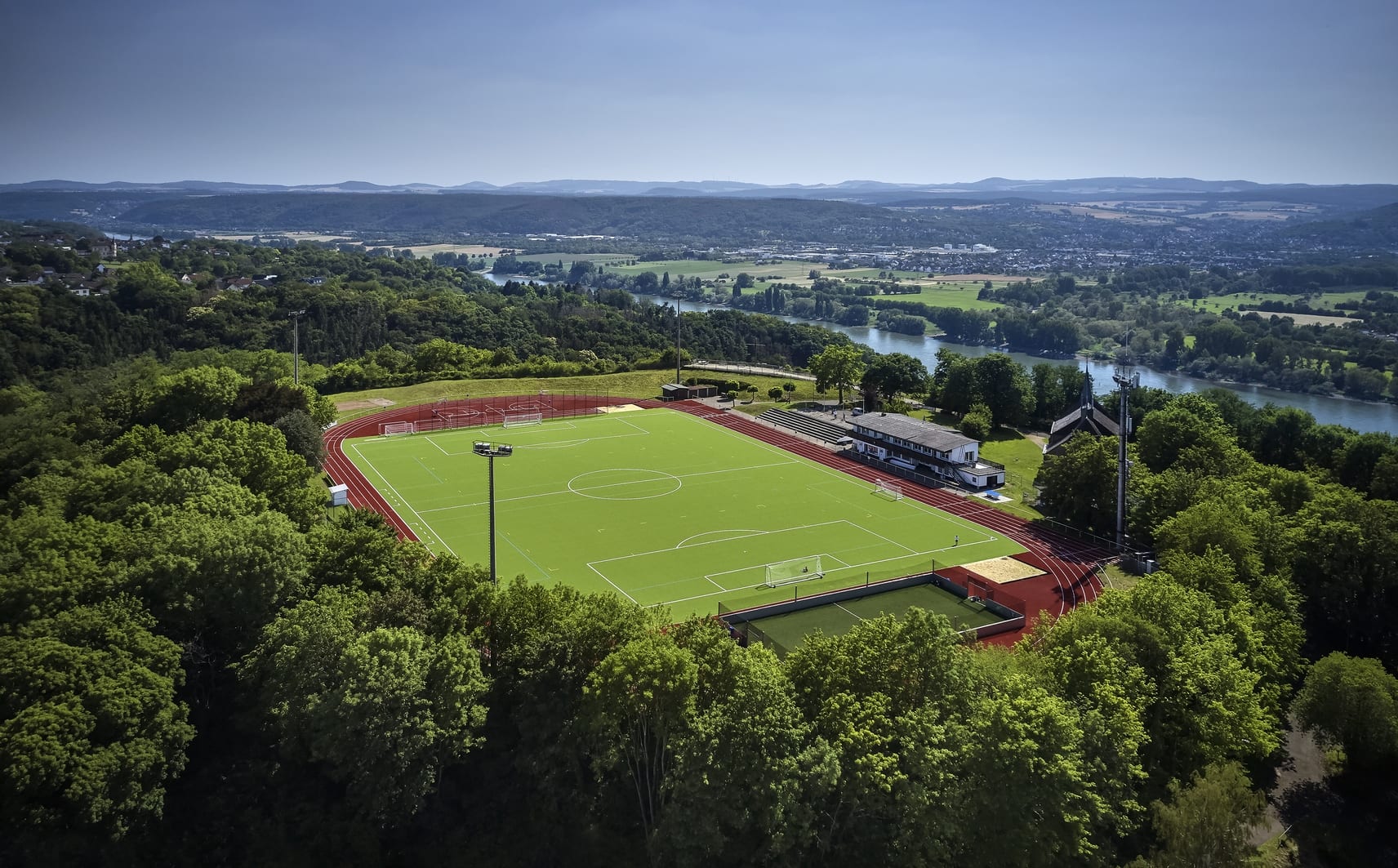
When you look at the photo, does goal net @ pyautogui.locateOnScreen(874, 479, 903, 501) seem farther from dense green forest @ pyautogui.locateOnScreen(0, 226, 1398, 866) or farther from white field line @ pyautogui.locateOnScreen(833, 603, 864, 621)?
dense green forest @ pyautogui.locateOnScreen(0, 226, 1398, 866)

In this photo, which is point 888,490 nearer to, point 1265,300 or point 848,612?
point 848,612

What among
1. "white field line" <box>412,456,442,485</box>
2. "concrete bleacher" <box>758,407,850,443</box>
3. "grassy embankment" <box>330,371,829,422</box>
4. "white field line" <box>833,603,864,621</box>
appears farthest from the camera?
"grassy embankment" <box>330,371,829,422</box>

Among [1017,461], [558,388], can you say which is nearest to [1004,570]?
[1017,461]

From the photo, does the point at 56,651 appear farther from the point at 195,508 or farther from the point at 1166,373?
the point at 1166,373

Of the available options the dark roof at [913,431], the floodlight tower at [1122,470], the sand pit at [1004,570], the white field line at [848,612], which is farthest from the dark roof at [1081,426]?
the white field line at [848,612]

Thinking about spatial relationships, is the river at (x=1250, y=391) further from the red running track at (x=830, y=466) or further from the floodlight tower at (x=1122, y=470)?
the floodlight tower at (x=1122, y=470)

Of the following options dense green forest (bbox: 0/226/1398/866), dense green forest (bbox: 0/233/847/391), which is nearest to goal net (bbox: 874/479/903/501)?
dense green forest (bbox: 0/226/1398/866)

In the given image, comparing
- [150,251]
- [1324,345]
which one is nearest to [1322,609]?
[1324,345]
